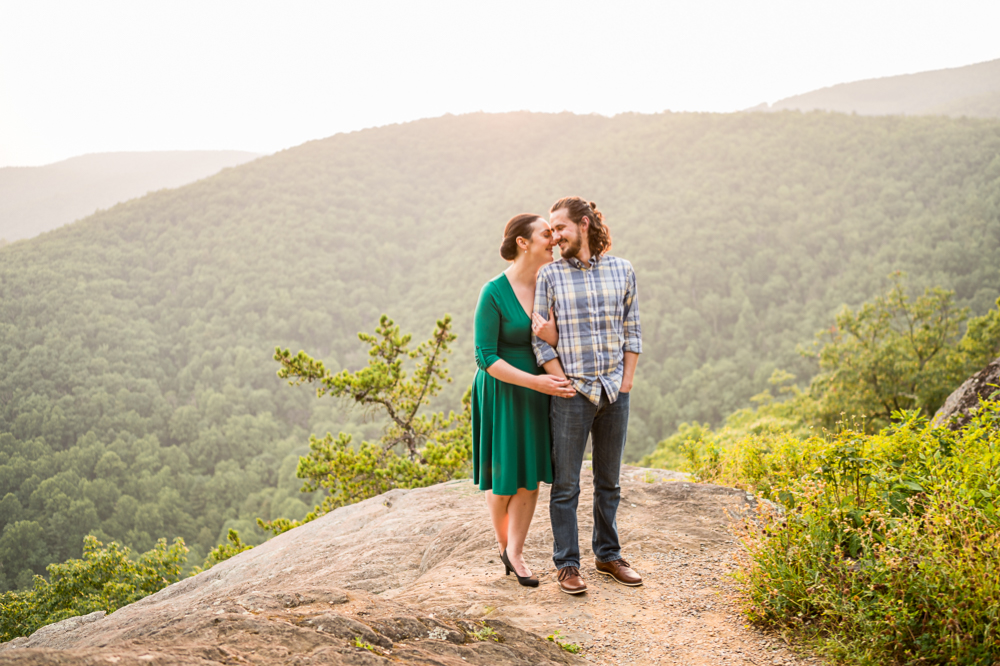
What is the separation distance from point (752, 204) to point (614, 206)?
20355mm

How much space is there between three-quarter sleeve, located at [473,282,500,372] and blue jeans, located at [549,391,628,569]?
1.50 feet

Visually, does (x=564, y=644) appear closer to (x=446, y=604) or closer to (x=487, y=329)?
(x=446, y=604)

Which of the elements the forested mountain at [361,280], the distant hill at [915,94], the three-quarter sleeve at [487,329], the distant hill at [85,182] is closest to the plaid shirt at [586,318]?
the three-quarter sleeve at [487,329]

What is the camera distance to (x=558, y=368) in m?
3.15

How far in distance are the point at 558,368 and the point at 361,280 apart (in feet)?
291

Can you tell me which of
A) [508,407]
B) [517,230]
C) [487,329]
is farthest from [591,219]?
[508,407]

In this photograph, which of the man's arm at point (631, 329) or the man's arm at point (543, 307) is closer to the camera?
the man's arm at point (543, 307)

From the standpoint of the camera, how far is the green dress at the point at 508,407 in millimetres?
3160

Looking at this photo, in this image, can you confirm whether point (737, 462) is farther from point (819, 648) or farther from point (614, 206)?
point (614, 206)

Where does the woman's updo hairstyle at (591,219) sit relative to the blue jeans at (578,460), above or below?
above

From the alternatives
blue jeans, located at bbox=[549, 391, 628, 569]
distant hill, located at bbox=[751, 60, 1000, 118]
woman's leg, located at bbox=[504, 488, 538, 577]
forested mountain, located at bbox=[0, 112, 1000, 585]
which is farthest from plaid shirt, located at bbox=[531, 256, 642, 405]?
distant hill, located at bbox=[751, 60, 1000, 118]

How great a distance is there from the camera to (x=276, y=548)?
5.78 meters

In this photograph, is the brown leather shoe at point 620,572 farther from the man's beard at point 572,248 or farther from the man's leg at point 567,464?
the man's beard at point 572,248

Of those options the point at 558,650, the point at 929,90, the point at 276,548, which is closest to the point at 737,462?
the point at 558,650
